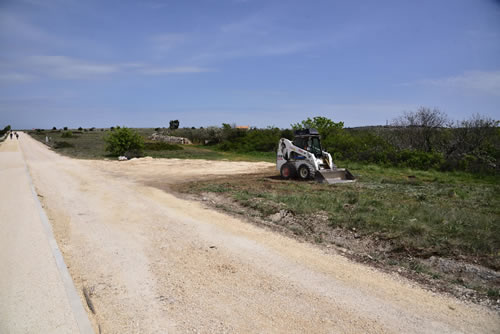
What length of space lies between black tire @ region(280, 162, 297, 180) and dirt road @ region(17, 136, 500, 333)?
7.40 metres

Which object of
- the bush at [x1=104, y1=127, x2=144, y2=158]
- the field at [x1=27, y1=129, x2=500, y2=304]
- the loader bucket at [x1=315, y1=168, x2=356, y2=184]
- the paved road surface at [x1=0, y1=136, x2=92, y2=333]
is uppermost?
the bush at [x1=104, y1=127, x2=144, y2=158]

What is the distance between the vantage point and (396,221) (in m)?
8.27

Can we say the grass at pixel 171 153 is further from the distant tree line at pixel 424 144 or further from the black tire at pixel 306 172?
the black tire at pixel 306 172

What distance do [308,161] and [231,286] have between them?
1072 centimetres

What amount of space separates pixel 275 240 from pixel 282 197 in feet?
13.5

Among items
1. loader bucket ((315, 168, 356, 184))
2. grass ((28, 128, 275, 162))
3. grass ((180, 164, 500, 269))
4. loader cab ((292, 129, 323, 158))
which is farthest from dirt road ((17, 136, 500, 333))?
grass ((28, 128, 275, 162))

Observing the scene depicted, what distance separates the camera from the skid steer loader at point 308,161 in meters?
15.2

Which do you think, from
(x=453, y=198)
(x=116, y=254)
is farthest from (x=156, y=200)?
(x=453, y=198)

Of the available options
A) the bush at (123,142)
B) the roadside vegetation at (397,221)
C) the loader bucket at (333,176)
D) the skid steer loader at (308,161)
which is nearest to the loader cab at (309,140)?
the skid steer loader at (308,161)

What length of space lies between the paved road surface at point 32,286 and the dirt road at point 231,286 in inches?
11.4

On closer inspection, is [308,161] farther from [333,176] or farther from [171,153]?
[171,153]

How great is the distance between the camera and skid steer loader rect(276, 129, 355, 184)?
49.8 ft

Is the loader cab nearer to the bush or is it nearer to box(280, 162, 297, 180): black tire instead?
box(280, 162, 297, 180): black tire

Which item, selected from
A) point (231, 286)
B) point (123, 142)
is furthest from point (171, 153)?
point (231, 286)
